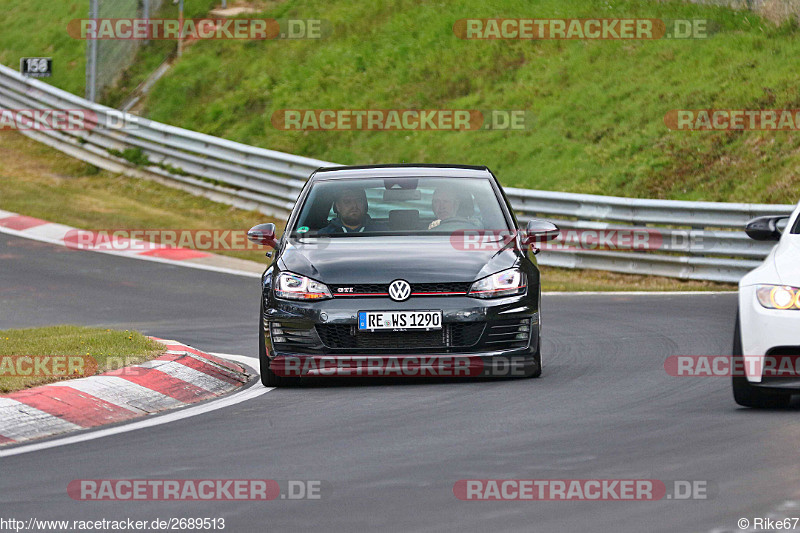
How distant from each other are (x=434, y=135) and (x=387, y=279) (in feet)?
51.8

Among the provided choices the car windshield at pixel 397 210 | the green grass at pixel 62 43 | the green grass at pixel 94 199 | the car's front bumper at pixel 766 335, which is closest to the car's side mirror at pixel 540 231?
the car windshield at pixel 397 210

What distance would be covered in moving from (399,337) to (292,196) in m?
13.5

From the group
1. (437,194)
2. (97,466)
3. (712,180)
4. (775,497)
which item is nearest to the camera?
(775,497)

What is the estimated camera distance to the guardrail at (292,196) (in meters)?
17.2

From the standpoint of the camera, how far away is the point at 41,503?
5.71 m

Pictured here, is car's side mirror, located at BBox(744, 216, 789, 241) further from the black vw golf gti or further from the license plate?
the license plate

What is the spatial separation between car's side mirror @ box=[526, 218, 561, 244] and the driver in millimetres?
1106

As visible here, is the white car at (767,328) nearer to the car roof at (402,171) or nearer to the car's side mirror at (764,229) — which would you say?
the car's side mirror at (764,229)

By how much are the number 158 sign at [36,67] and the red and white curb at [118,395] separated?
1679cm

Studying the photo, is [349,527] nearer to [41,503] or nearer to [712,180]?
[41,503]

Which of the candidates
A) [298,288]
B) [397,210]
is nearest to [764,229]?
[397,210]

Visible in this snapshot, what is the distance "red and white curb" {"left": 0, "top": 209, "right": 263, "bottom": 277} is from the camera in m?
18.9

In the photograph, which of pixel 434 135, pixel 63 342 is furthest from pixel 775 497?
pixel 434 135

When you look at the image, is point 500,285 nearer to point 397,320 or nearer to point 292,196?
point 397,320
